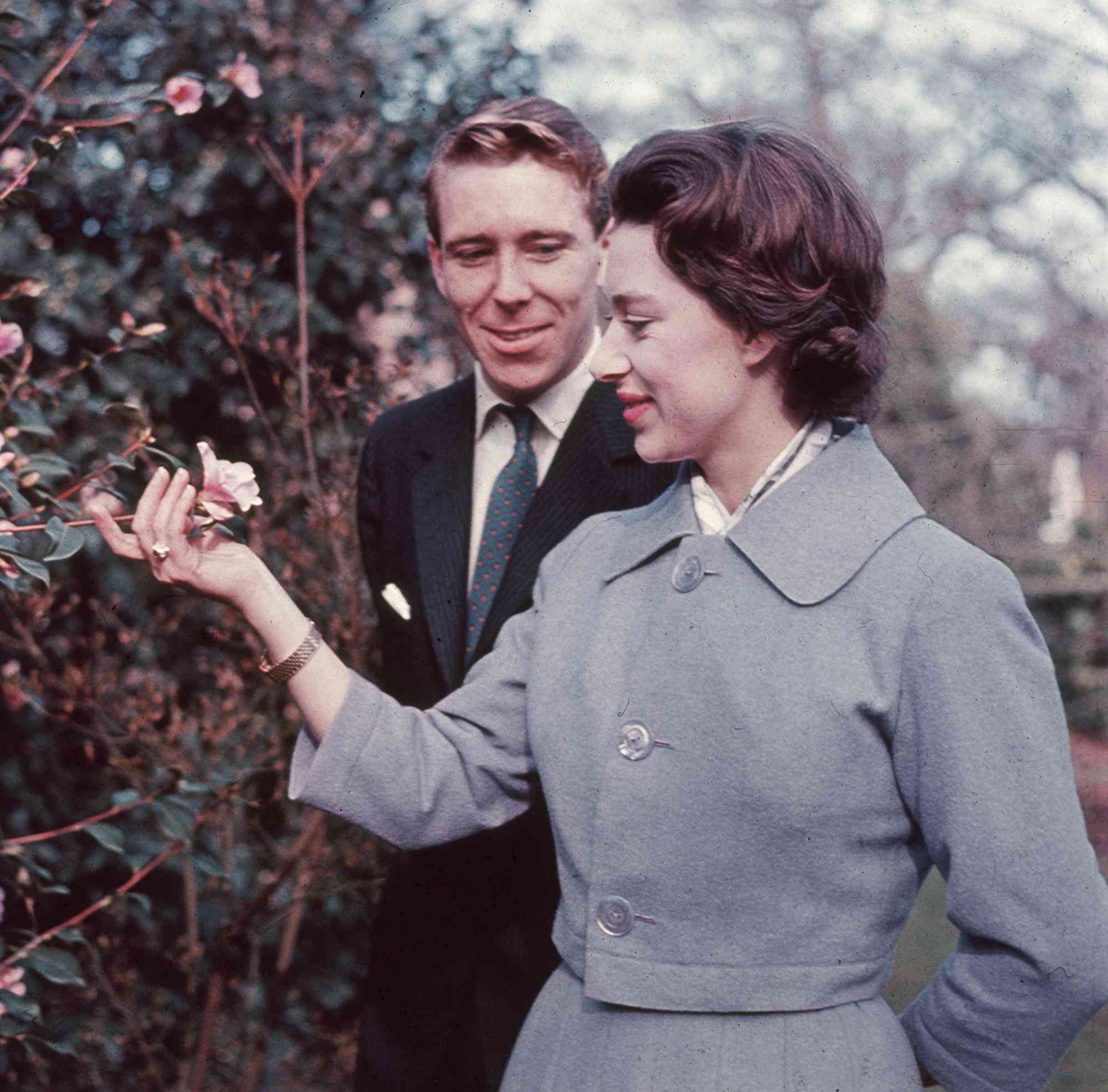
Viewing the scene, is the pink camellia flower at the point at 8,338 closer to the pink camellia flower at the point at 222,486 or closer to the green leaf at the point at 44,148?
the green leaf at the point at 44,148

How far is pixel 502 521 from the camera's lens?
7.44 ft

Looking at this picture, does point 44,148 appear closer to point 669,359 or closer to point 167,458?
point 167,458

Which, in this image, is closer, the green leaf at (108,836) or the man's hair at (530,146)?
the green leaf at (108,836)

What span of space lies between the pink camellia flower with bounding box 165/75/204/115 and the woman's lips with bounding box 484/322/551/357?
0.58 metres

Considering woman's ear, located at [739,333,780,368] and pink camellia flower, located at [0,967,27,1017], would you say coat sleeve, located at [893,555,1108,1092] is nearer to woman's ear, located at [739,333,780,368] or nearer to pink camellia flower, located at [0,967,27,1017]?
woman's ear, located at [739,333,780,368]

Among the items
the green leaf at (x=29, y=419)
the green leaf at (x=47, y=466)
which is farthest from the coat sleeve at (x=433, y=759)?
the green leaf at (x=29, y=419)

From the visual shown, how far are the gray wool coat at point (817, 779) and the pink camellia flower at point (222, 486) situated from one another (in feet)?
0.99

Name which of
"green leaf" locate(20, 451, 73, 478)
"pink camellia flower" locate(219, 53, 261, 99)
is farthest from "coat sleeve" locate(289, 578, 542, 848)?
"pink camellia flower" locate(219, 53, 261, 99)

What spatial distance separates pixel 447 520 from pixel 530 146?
2.03 feet

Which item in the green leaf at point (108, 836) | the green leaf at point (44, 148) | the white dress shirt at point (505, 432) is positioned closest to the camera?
the green leaf at point (44, 148)

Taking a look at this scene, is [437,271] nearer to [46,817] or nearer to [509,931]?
[509,931]

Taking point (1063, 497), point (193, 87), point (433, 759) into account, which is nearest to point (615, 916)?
point (433, 759)

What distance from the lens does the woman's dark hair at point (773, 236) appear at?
1639 mm

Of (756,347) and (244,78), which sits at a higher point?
(244,78)
